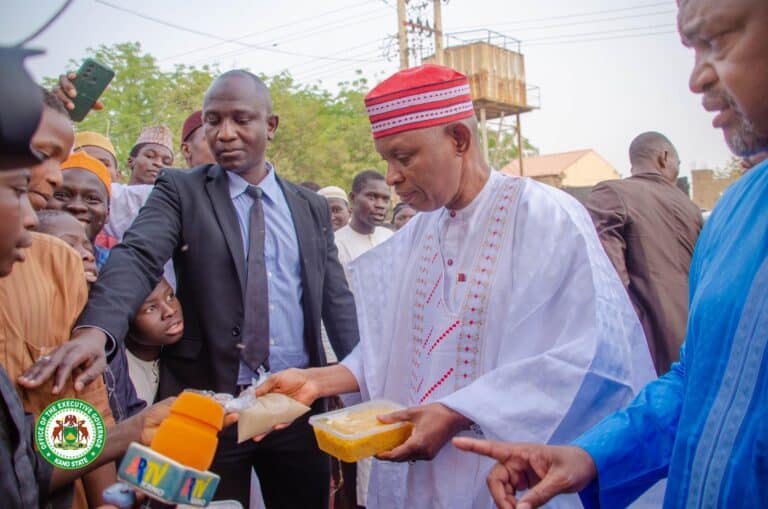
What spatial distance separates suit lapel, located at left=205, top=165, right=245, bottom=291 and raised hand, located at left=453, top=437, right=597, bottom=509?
5.13ft

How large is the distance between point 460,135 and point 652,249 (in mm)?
2625

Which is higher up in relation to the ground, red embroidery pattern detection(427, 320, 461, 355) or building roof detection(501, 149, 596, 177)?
building roof detection(501, 149, 596, 177)

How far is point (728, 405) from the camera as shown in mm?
1150

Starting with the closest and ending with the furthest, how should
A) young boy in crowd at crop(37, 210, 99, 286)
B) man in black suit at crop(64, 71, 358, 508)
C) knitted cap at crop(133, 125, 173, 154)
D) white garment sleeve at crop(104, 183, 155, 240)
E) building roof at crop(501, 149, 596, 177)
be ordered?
young boy in crowd at crop(37, 210, 99, 286), man in black suit at crop(64, 71, 358, 508), white garment sleeve at crop(104, 183, 155, 240), knitted cap at crop(133, 125, 173, 154), building roof at crop(501, 149, 596, 177)

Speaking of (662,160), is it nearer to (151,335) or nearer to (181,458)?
(151,335)

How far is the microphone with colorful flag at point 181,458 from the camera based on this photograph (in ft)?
2.66

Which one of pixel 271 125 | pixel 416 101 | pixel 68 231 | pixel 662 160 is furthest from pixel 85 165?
pixel 662 160

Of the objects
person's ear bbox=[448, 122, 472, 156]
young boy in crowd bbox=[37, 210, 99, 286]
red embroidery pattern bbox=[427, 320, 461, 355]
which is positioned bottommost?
red embroidery pattern bbox=[427, 320, 461, 355]

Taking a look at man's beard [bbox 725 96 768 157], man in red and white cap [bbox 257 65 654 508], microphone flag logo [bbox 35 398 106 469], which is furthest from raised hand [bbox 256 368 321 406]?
man's beard [bbox 725 96 768 157]

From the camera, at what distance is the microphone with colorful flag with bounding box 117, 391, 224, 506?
810 mm

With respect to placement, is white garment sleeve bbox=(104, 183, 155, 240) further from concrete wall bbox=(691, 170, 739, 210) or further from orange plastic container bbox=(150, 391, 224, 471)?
concrete wall bbox=(691, 170, 739, 210)

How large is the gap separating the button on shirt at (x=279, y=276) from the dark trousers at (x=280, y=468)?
30cm

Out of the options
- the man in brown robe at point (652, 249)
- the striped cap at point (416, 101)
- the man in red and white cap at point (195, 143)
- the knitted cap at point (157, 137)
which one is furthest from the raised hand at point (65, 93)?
the man in brown robe at point (652, 249)

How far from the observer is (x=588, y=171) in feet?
151
